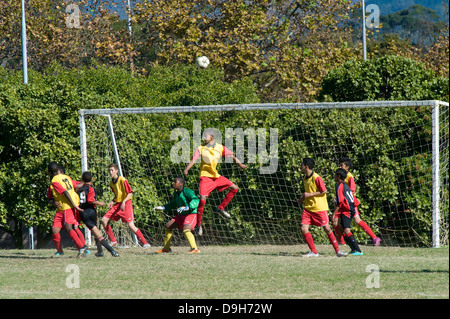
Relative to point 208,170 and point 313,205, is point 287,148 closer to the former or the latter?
point 208,170

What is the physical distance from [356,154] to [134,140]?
15.2 feet

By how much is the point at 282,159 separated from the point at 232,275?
4999 millimetres

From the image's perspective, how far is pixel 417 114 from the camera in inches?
480

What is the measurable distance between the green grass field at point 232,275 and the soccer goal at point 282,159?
1.40 metres

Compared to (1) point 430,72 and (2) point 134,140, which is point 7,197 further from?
(1) point 430,72

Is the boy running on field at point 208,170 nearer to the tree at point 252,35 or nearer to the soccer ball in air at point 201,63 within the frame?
the soccer ball in air at point 201,63

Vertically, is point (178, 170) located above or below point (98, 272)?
above

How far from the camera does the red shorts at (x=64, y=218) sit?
33.6 ft

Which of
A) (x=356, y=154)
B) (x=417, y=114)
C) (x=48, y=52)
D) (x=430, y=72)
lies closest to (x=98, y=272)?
(x=356, y=154)

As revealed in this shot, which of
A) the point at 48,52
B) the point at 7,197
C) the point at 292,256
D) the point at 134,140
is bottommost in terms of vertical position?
the point at 292,256

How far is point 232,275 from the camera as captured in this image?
802 cm

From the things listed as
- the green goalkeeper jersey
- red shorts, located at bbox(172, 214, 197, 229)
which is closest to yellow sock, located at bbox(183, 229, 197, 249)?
red shorts, located at bbox(172, 214, 197, 229)

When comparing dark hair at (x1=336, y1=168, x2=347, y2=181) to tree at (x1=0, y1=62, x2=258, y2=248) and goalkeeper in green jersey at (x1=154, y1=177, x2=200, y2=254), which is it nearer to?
goalkeeper in green jersey at (x1=154, y1=177, x2=200, y2=254)
